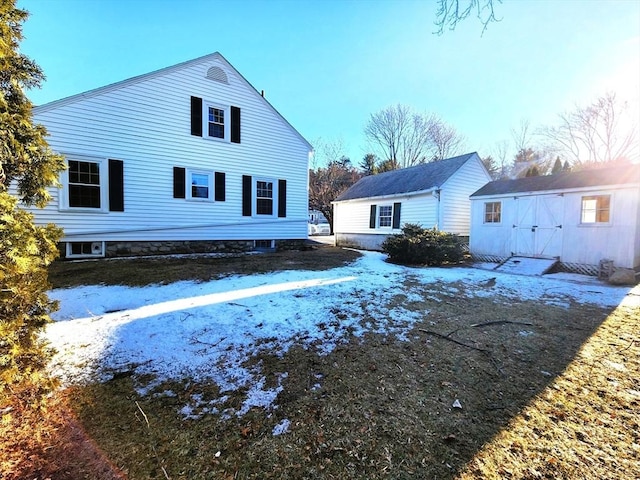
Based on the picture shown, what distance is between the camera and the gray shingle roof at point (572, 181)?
8.71 meters

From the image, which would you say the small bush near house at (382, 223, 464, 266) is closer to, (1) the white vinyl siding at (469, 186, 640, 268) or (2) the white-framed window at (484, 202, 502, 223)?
(1) the white vinyl siding at (469, 186, 640, 268)

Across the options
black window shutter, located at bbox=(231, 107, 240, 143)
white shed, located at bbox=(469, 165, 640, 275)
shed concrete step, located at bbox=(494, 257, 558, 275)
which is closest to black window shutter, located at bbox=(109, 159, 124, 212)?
black window shutter, located at bbox=(231, 107, 240, 143)

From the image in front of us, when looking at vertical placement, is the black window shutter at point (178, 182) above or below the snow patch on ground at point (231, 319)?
above

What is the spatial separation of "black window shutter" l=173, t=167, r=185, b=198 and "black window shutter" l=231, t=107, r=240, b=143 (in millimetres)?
2359

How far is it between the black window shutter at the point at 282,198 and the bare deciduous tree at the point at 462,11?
9168 mm

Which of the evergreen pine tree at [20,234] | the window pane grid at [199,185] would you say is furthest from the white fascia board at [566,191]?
the evergreen pine tree at [20,234]

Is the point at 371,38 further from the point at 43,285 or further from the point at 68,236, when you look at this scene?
the point at 68,236

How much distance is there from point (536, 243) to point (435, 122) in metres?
26.0

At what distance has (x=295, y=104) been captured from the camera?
22.4 meters

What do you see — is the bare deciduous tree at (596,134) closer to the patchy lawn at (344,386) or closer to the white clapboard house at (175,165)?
the white clapboard house at (175,165)

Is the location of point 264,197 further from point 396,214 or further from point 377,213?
point 396,214

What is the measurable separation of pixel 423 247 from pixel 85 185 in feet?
37.2

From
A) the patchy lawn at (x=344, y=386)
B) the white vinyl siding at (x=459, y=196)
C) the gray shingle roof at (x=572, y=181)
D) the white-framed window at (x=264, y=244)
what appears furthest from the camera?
→ the white vinyl siding at (x=459, y=196)

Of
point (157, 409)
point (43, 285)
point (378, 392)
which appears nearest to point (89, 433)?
point (157, 409)
